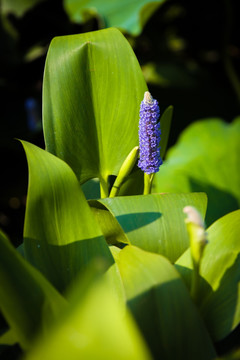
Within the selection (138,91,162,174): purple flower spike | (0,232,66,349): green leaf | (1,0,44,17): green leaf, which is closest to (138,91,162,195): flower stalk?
(138,91,162,174): purple flower spike

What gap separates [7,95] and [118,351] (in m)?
1.58

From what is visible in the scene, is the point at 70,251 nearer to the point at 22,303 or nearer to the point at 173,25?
the point at 22,303

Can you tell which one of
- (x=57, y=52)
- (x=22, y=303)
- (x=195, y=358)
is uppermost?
(x=57, y=52)

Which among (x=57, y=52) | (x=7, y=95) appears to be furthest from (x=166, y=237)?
(x=7, y=95)

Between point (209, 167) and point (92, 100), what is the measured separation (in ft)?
1.66

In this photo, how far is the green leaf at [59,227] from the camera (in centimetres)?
52

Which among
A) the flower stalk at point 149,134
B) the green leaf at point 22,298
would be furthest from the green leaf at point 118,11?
the green leaf at point 22,298

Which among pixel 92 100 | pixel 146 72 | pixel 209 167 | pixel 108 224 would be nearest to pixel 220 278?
pixel 108 224

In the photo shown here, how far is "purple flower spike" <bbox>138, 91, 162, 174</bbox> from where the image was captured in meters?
0.57

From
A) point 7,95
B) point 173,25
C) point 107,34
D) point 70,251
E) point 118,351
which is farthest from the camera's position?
point 173,25

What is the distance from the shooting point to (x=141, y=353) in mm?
327

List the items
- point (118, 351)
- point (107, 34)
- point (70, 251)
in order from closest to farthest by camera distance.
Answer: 1. point (118, 351)
2. point (70, 251)
3. point (107, 34)

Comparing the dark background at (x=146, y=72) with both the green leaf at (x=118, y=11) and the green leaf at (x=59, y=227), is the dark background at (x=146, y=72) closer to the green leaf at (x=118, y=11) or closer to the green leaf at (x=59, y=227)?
the green leaf at (x=118, y=11)

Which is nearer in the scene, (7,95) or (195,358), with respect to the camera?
(195,358)
